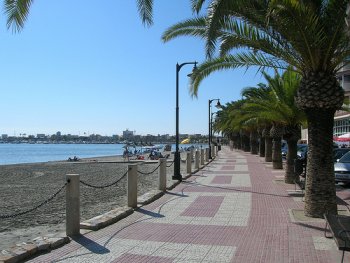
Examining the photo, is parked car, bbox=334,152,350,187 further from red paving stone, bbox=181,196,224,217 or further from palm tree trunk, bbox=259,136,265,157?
palm tree trunk, bbox=259,136,265,157

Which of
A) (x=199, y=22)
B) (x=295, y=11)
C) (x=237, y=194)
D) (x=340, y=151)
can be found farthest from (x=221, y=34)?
(x=340, y=151)

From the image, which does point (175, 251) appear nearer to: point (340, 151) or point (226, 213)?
point (226, 213)

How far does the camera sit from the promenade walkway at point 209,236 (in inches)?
288

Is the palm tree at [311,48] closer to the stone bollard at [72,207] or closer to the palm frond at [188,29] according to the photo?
the palm frond at [188,29]

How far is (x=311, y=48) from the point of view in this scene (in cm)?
1020

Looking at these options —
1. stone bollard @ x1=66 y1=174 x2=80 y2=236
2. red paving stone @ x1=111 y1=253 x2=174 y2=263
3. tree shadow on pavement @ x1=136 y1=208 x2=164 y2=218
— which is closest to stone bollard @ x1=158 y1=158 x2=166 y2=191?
tree shadow on pavement @ x1=136 y1=208 x2=164 y2=218

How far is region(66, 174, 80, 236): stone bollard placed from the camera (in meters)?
8.77

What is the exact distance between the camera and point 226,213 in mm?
11336

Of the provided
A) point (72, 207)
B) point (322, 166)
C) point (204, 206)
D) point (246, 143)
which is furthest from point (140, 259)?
point (246, 143)

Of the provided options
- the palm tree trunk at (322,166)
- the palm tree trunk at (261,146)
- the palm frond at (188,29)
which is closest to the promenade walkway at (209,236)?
the palm tree trunk at (322,166)

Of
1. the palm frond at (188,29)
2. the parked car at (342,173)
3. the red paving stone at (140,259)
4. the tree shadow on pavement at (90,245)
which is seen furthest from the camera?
the parked car at (342,173)

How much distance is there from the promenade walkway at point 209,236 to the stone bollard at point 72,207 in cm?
29

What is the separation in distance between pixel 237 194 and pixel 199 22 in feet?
18.0

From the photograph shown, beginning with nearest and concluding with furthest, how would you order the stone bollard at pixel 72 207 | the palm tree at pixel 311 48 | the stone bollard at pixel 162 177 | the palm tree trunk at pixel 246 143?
the stone bollard at pixel 72 207
the palm tree at pixel 311 48
the stone bollard at pixel 162 177
the palm tree trunk at pixel 246 143
